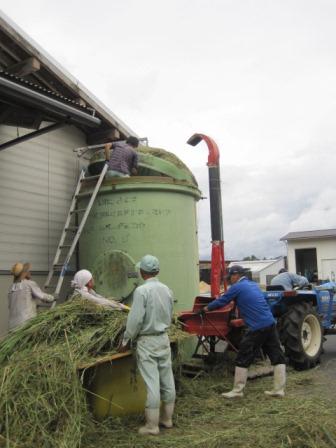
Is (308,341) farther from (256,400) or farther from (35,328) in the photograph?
(35,328)

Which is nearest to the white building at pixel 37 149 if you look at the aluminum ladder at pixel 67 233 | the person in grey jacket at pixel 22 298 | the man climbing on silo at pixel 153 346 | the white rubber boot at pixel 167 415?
the aluminum ladder at pixel 67 233

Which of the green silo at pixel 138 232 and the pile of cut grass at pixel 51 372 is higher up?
the green silo at pixel 138 232

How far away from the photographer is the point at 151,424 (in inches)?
203

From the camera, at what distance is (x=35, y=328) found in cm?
556

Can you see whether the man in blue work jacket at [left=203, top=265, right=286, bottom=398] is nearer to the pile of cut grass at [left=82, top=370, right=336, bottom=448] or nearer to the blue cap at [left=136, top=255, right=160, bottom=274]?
the pile of cut grass at [left=82, top=370, right=336, bottom=448]

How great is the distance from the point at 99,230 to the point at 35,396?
4249 millimetres

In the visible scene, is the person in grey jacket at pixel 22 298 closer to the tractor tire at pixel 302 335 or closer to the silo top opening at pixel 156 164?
the silo top opening at pixel 156 164

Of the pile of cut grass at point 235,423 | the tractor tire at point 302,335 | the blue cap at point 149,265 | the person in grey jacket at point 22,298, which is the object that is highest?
the blue cap at point 149,265

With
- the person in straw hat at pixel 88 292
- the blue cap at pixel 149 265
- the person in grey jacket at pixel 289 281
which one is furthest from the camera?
the person in grey jacket at pixel 289 281

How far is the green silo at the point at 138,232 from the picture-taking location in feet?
27.2

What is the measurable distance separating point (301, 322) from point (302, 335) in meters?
0.31

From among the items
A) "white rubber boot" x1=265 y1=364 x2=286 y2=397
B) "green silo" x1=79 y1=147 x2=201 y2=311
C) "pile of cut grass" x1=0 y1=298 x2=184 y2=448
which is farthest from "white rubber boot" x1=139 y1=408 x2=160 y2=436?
"green silo" x1=79 y1=147 x2=201 y2=311

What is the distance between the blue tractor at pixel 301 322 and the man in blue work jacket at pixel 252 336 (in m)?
1.65

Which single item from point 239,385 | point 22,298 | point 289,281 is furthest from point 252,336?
point 289,281
